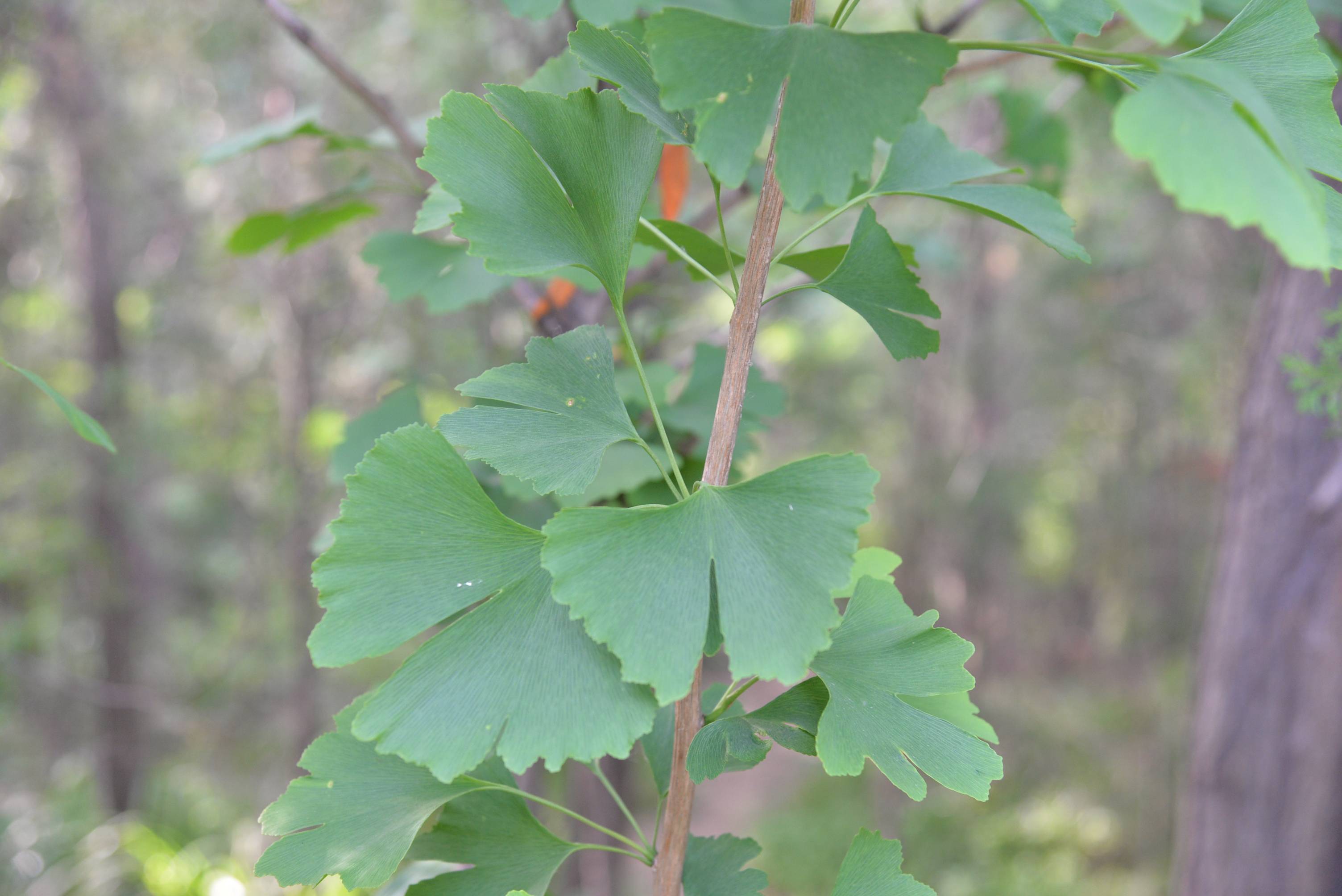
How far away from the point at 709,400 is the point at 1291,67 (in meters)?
0.74

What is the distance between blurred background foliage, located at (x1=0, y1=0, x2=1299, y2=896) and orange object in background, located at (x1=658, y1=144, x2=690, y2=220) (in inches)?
83.1

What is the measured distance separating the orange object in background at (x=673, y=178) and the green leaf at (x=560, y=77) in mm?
255

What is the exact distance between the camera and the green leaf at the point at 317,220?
4.99ft

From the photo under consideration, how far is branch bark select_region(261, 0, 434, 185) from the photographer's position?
1.37 m

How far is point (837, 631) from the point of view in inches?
29.0

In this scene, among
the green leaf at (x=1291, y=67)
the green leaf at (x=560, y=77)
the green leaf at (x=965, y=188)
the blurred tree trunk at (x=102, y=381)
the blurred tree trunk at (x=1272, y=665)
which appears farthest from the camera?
the blurred tree trunk at (x=102, y=381)

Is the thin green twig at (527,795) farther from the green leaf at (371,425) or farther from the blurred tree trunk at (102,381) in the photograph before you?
the blurred tree trunk at (102,381)

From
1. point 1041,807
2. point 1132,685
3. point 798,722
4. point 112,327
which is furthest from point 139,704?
point 1132,685

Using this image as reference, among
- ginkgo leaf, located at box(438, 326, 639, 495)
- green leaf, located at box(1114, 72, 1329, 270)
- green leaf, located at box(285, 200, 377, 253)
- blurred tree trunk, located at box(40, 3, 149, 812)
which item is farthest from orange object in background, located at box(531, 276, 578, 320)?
blurred tree trunk, located at box(40, 3, 149, 812)

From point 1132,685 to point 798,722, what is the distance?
32.9 ft

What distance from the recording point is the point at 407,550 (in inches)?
26.0

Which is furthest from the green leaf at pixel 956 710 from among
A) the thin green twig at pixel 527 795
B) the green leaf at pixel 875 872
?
the thin green twig at pixel 527 795

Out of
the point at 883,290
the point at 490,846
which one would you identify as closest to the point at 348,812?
the point at 490,846

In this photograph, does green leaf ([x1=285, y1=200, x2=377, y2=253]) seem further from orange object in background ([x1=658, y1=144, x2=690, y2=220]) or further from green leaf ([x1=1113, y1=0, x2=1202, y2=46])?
green leaf ([x1=1113, y1=0, x2=1202, y2=46])
